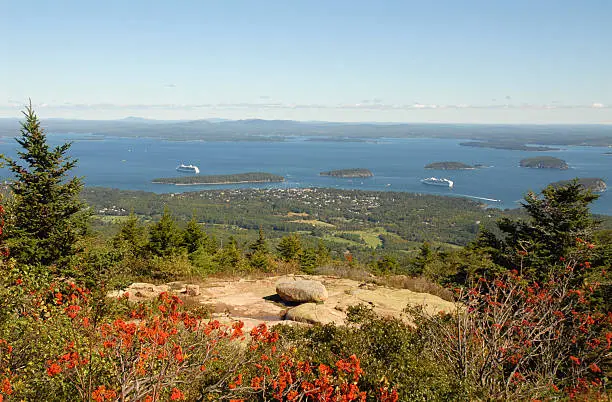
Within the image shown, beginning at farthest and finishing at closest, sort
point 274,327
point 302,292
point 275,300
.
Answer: point 275,300 < point 302,292 < point 274,327

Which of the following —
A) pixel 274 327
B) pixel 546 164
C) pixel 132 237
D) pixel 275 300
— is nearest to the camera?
pixel 274 327

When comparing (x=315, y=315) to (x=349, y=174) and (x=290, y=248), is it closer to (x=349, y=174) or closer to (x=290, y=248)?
(x=290, y=248)

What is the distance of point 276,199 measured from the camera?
114 m

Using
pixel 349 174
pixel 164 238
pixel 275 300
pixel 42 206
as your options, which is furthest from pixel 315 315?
pixel 349 174

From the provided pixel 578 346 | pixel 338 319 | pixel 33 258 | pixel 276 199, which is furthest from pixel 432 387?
pixel 276 199

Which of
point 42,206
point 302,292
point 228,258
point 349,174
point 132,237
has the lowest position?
point 349,174

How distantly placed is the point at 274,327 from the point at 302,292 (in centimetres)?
506

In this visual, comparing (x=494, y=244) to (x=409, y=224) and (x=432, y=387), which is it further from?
(x=409, y=224)

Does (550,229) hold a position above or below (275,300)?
above

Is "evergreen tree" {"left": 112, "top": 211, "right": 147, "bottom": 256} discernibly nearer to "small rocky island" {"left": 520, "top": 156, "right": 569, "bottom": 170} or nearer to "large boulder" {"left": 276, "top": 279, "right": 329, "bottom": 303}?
"large boulder" {"left": 276, "top": 279, "right": 329, "bottom": 303}

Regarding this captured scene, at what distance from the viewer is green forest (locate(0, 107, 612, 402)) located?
5.12 meters

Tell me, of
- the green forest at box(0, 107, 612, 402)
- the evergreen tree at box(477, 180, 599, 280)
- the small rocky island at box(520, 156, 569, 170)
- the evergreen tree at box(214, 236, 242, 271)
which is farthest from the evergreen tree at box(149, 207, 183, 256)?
the small rocky island at box(520, 156, 569, 170)

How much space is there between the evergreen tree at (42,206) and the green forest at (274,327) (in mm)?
43

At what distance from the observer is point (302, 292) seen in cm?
1424
